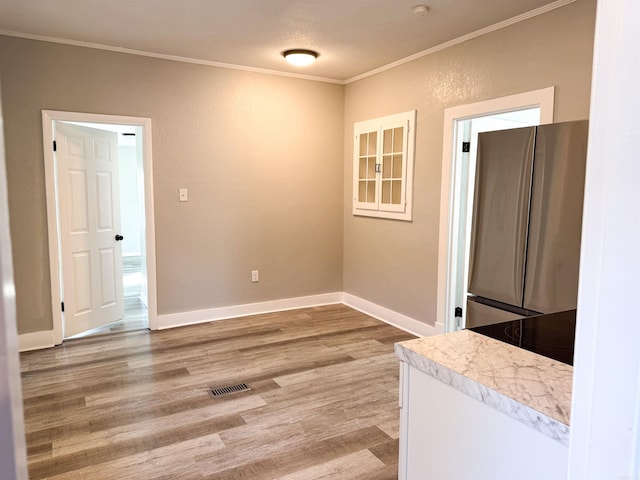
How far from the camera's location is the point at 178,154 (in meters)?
4.32

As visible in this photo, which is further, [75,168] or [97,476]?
[75,168]

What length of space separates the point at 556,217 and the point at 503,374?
5.27ft

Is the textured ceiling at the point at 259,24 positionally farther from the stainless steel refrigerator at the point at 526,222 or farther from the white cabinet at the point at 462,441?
the white cabinet at the point at 462,441

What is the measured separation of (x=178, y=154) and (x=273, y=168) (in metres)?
1.04

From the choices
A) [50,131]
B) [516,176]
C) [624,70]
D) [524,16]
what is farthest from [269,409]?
[524,16]

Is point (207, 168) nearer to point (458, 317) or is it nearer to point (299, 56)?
point (299, 56)

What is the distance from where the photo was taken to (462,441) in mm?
1158

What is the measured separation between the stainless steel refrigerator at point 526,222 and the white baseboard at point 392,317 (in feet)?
3.96

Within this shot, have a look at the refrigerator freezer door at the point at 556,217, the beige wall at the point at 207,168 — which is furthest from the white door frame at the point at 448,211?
the beige wall at the point at 207,168

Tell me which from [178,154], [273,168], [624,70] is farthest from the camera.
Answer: [273,168]

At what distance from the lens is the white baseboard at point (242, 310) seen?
445cm

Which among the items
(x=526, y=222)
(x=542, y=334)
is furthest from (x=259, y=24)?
(x=542, y=334)

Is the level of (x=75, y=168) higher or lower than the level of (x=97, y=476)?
higher

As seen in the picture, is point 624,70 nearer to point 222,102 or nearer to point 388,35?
point 388,35
